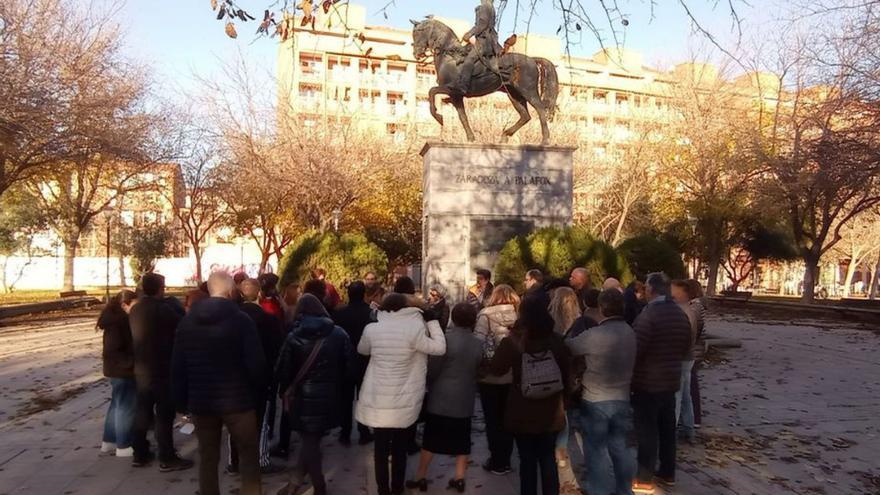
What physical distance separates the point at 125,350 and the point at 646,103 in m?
38.3

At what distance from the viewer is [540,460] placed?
4.85 m

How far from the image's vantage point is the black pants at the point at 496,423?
5805mm

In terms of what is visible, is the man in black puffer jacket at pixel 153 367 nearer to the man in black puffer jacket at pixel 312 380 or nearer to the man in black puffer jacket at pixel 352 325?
the man in black puffer jacket at pixel 312 380

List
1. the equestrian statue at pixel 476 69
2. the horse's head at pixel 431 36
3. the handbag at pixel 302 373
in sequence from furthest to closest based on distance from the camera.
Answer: the horse's head at pixel 431 36
the equestrian statue at pixel 476 69
the handbag at pixel 302 373

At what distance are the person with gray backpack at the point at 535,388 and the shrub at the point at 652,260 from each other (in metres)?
8.85

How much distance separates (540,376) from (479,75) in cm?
1039

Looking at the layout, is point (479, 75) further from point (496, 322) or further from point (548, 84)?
point (496, 322)

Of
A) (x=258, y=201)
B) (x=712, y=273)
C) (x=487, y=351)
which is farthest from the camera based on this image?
(x=712, y=273)

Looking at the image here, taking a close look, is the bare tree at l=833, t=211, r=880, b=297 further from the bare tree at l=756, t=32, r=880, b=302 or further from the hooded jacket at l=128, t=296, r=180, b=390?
the hooded jacket at l=128, t=296, r=180, b=390

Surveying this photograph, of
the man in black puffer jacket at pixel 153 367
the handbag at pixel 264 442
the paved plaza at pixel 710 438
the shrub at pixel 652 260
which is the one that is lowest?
the paved plaza at pixel 710 438

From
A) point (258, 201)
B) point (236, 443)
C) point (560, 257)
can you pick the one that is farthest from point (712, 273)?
point (236, 443)

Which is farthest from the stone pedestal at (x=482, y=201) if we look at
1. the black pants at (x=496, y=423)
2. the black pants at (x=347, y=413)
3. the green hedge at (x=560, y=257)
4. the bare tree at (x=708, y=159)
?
the bare tree at (x=708, y=159)

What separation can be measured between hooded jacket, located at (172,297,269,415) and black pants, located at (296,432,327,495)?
0.67 meters

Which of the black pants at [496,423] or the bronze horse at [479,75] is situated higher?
the bronze horse at [479,75]
